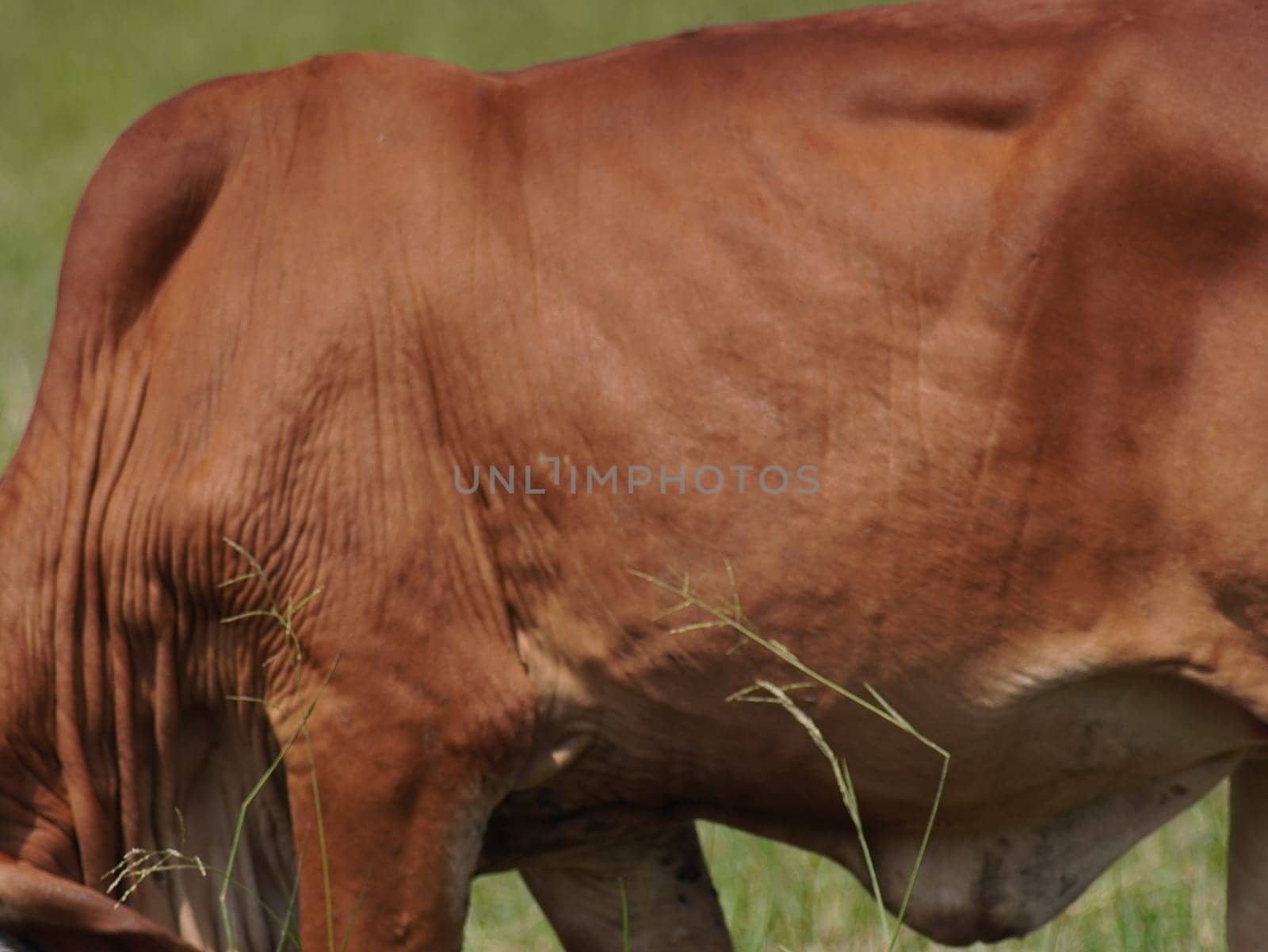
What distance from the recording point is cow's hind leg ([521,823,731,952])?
2.98 m

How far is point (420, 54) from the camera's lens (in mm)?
9945

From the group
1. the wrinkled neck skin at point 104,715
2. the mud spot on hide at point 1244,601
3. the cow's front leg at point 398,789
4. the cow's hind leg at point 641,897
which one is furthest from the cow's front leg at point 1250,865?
the wrinkled neck skin at point 104,715

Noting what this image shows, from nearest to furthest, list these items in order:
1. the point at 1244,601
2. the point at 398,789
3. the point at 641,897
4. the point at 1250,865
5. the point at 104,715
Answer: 1. the point at 1244,601
2. the point at 398,789
3. the point at 104,715
4. the point at 1250,865
5. the point at 641,897

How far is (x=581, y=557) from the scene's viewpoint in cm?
248

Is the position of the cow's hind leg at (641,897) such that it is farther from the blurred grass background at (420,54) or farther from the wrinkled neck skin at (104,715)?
the blurred grass background at (420,54)

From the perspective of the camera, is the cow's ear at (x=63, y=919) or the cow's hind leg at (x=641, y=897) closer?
the cow's ear at (x=63, y=919)

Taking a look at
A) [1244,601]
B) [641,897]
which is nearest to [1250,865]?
[1244,601]

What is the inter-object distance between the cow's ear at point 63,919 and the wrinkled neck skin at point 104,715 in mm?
259

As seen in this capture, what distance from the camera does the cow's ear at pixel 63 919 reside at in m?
2.29

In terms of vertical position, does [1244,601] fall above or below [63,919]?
above

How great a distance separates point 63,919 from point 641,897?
0.99m

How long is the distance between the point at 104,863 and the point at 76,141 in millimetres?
6763

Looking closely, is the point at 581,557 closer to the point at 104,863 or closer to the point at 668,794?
the point at 668,794

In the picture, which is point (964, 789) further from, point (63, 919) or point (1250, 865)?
point (63, 919)
